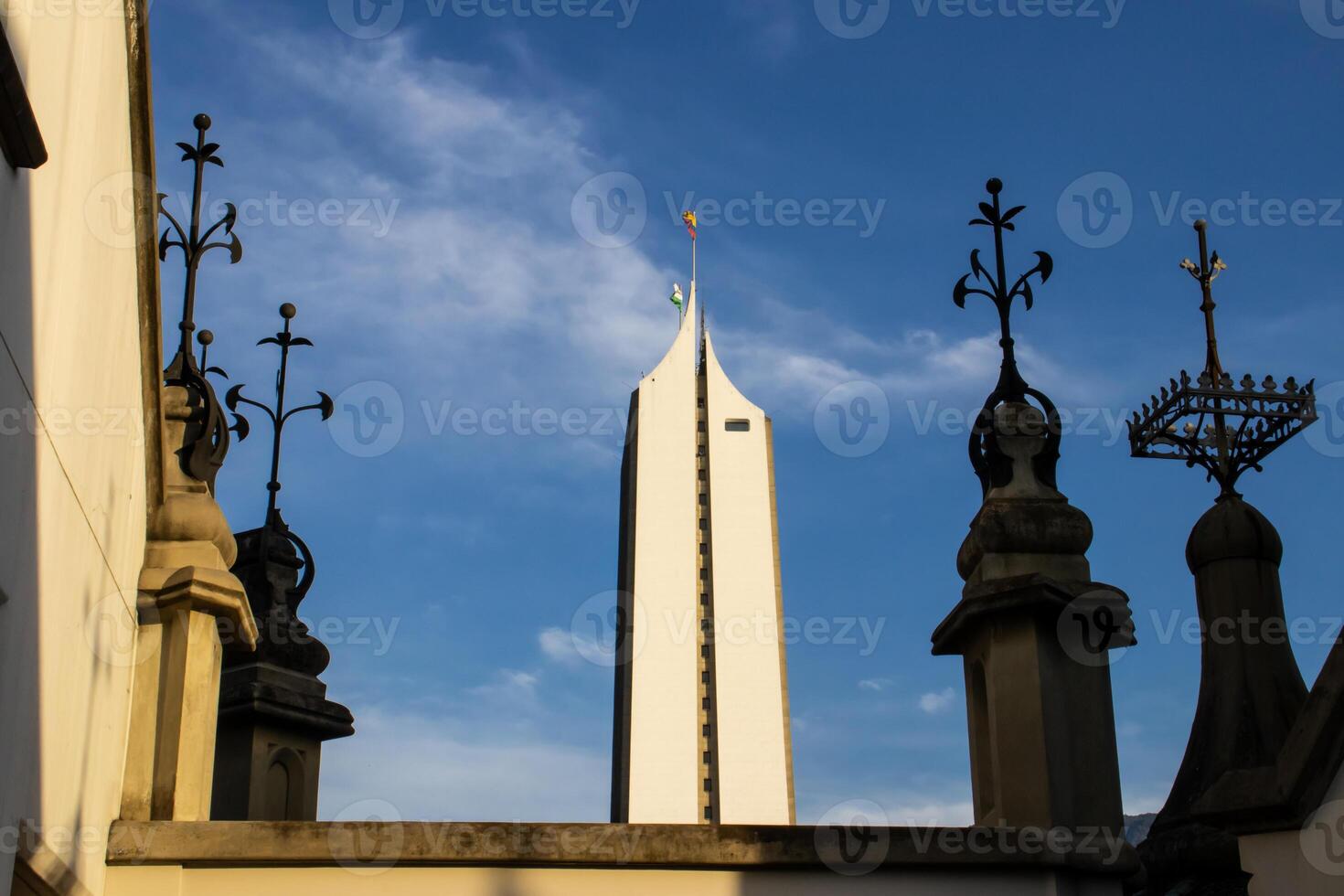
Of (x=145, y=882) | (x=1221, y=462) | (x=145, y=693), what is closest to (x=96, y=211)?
(x=145, y=693)

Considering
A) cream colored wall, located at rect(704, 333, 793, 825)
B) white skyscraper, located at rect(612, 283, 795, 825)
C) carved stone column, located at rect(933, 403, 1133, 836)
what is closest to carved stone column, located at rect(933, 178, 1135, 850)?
carved stone column, located at rect(933, 403, 1133, 836)

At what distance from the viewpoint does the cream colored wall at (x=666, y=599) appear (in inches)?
3292

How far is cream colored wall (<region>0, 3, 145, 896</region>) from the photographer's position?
228 inches

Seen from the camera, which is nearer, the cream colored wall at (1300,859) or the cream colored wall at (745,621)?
the cream colored wall at (1300,859)

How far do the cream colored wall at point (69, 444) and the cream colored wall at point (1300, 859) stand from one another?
17.8ft

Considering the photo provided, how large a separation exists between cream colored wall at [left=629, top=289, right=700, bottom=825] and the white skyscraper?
0.07 m

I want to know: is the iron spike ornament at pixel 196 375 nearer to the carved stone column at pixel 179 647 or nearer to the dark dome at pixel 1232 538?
the carved stone column at pixel 179 647

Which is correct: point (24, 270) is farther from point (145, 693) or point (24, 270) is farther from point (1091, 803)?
point (1091, 803)

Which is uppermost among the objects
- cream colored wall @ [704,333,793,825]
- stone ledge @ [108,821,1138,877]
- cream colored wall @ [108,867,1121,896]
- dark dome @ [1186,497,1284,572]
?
cream colored wall @ [704,333,793,825]

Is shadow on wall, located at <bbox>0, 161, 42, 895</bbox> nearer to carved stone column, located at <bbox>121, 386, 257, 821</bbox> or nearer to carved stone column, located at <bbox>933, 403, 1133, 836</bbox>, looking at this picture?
carved stone column, located at <bbox>121, 386, 257, 821</bbox>

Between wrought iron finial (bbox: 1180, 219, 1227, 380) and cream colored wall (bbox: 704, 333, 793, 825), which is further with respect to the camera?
cream colored wall (bbox: 704, 333, 793, 825)

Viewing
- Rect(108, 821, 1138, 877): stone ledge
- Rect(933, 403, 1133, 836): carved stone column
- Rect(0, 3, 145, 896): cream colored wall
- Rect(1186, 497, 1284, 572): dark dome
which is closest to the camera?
Rect(0, 3, 145, 896): cream colored wall

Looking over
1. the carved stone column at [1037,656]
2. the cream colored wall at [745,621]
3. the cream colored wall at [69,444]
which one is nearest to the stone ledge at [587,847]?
the carved stone column at [1037,656]

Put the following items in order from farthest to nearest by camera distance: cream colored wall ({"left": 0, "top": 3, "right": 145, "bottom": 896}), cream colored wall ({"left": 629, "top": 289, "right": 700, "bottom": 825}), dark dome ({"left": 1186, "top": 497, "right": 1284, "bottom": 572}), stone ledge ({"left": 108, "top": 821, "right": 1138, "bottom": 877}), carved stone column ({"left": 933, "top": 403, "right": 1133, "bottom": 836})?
cream colored wall ({"left": 629, "top": 289, "right": 700, "bottom": 825}) → dark dome ({"left": 1186, "top": 497, "right": 1284, "bottom": 572}) → carved stone column ({"left": 933, "top": 403, "right": 1133, "bottom": 836}) → stone ledge ({"left": 108, "top": 821, "right": 1138, "bottom": 877}) → cream colored wall ({"left": 0, "top": 3, "right": 145, "bottom": 896})
